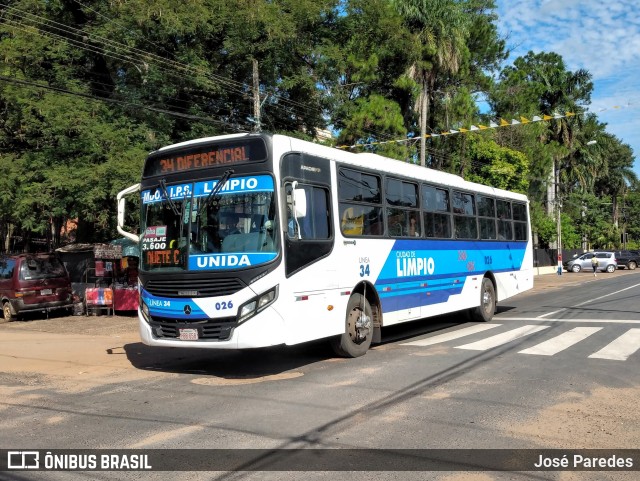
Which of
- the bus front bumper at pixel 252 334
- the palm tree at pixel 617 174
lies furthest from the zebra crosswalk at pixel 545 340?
the palm tree at pixel 617 174

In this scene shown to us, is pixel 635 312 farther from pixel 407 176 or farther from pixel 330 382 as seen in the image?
pixel 330 382

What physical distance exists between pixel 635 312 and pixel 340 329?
10.7m

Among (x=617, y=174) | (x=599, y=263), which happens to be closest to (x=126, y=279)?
(x=599, y=263)

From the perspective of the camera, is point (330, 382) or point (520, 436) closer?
point (520, 436)

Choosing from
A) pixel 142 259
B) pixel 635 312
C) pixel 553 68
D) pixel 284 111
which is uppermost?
pixel 553 68

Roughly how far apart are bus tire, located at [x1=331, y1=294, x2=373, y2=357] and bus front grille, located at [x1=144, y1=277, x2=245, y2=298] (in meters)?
2.30

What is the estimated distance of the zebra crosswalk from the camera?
32.2 ft

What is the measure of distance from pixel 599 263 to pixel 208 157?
46.3 m

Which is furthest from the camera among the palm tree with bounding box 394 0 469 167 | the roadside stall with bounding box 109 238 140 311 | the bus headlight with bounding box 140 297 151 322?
the palm tree with bounding box 394 0 469 167

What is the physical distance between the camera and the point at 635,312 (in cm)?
1595

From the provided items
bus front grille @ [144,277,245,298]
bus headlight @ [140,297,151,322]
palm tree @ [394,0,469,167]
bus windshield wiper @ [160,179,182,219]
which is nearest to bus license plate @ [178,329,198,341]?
bus front grille @ [144,277,245,298]

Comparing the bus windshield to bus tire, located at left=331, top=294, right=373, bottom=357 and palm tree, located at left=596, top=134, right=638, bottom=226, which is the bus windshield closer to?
bus tire, located at left=331, top=294, right=373, bottom=357

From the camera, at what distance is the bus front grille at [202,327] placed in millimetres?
7848

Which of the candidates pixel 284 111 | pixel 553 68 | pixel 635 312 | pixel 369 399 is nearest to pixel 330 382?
pixel 369 399
